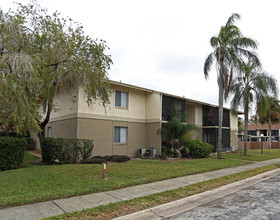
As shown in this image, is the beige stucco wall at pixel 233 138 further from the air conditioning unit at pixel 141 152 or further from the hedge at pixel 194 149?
the air conditioning unit at pixel 141 152

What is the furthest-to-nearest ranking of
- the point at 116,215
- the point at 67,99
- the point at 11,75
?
the point at 67,99 < the point at 11,75 < the point at 116,215

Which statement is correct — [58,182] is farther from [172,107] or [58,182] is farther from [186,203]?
[172,107]

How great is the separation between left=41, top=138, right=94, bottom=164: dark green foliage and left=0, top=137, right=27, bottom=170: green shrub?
144 centimetres

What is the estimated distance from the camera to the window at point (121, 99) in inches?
692

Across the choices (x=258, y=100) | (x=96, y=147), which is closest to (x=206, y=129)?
(x=258, y=100)

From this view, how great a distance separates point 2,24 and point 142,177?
7541mm

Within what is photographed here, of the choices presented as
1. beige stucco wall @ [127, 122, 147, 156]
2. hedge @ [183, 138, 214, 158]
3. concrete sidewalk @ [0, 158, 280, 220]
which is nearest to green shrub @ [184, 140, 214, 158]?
hedge @ [183, 138, 214, 158]

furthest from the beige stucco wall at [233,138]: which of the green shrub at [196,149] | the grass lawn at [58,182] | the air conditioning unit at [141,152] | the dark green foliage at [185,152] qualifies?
the grass lawn at [58,182]

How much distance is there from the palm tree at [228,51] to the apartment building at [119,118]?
13.8 feet

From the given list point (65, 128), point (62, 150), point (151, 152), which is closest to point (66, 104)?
point (65, 128)

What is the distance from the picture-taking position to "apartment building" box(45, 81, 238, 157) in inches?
617

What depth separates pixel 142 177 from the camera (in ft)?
29.7

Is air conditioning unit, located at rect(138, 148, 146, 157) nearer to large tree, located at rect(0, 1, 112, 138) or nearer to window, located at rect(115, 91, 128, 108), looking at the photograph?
window, located at rect(115, 91, 128, 108)

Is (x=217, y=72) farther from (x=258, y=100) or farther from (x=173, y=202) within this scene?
(x=173, y=202)
